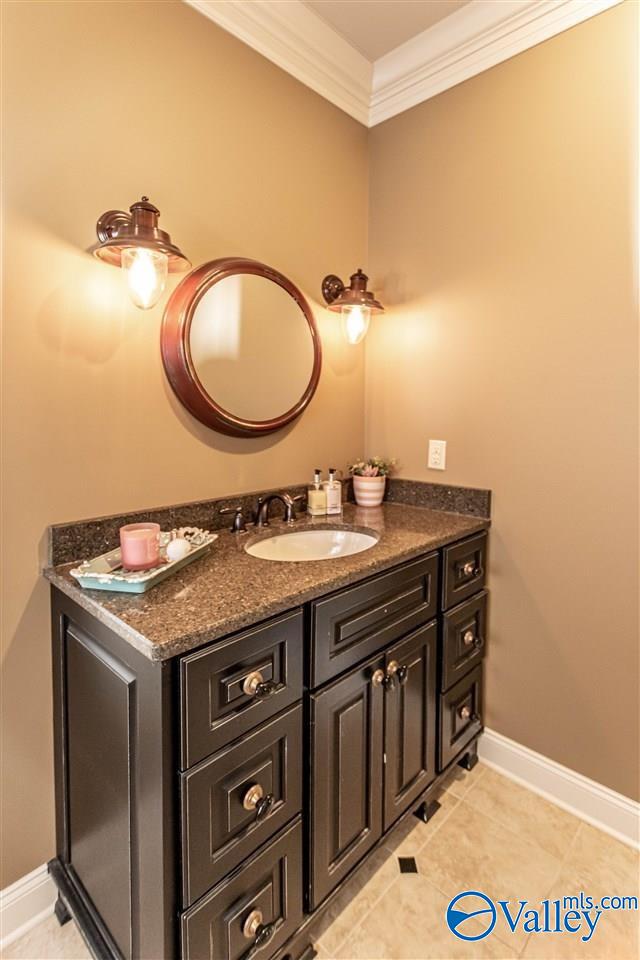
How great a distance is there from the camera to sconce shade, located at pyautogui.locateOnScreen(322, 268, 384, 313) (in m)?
1.81

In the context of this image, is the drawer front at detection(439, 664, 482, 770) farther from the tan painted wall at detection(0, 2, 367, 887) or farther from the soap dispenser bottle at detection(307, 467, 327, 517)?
the tan painted wall at detection(0, 2, 367, 887)

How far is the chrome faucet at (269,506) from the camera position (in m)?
1.65

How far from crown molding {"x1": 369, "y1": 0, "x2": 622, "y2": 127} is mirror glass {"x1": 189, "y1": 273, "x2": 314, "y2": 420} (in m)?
0.96

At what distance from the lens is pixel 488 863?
1464mm

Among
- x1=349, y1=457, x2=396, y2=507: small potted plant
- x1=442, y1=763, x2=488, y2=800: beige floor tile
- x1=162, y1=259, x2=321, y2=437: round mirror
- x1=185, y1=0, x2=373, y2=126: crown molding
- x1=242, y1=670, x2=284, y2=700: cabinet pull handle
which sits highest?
x1=185, y1=0, x2=373, y2=126: crown molding

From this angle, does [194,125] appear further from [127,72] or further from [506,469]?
[506,469]

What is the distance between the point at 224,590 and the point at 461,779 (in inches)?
52.5

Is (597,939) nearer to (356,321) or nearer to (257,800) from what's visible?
(257,800)

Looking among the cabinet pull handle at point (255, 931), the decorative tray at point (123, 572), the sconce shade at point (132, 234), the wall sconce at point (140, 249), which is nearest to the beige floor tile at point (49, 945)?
the cabinet pull handle at point (255, 931)

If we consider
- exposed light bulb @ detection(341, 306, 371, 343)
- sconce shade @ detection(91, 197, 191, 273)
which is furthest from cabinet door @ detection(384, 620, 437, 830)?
sconce shade @ detection(91, 197, 191, 273)

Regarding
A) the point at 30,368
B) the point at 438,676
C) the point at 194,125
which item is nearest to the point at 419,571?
the point at 438,676

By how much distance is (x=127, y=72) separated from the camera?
133 centimetres

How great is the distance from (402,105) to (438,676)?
213cm

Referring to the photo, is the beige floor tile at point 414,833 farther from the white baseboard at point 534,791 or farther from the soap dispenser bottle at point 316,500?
the soap dispenser bottle at point 316,500
